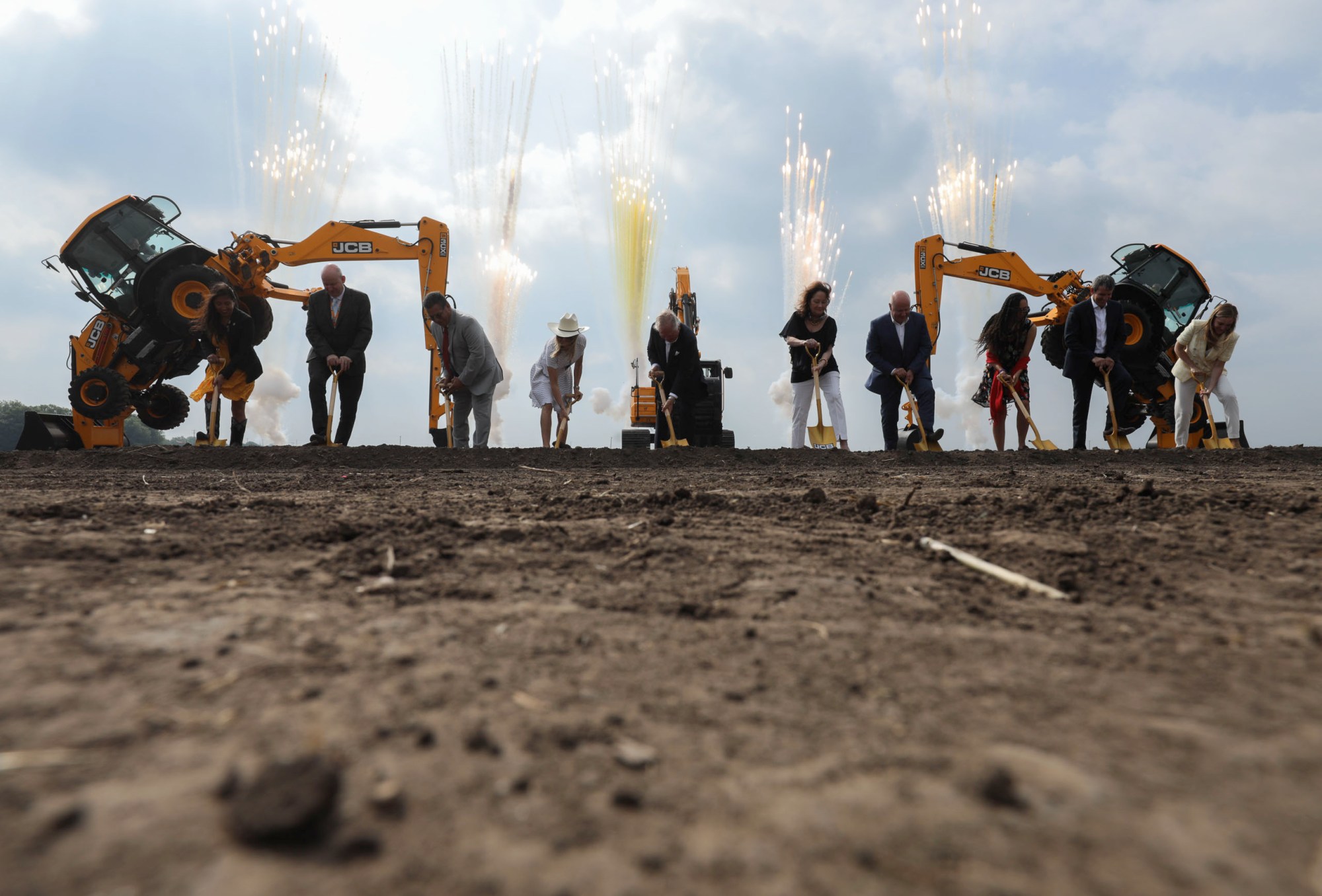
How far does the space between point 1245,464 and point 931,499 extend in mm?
4479

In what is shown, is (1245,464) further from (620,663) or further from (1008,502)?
(620,663)

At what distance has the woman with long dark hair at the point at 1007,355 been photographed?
26.6ft

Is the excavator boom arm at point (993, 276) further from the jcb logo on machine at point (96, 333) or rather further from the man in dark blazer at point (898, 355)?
the jcb logo on machine at point (96, 333)

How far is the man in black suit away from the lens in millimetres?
7871

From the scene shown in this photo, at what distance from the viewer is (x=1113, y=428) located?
30.1 ft

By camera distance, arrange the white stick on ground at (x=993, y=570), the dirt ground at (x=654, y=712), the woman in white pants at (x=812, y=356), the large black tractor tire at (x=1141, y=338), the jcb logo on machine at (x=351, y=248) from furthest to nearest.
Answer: the large black tractor tire at (x=1141, y=338) < the jcb logo on machine at (x=351, y=248) < the woman in white pants at (x=812, y=356) < the white stick on ground at (x=993, y=570) < the dirt ground at (x=654, y=712)

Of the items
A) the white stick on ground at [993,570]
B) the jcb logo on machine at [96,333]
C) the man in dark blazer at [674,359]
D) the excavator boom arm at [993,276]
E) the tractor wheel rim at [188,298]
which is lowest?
the white stick on ground at [993,570]

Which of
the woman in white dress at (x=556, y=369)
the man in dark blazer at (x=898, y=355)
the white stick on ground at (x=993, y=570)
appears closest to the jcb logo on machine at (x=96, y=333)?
the woman in white dress at (x=556, y=369)

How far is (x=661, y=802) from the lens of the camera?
979mm

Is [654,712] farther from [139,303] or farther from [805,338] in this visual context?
[139,303]

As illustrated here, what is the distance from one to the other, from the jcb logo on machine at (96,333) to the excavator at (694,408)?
7363mm

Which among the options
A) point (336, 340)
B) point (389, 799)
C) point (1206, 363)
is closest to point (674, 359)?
point (336, 340)

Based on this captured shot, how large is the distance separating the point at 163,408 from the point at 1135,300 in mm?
14779

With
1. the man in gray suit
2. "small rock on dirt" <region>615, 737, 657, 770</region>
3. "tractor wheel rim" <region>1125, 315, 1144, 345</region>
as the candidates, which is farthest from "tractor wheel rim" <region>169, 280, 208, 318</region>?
"tractor wheel rim" <region>1125, 315, 1144, 345</region>
